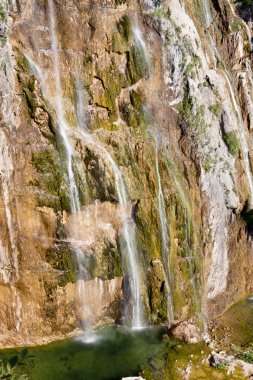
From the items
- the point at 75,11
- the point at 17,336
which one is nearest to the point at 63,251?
the point at 17,336

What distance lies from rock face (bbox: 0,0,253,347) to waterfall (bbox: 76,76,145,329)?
2.6 inches

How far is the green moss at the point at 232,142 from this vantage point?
63.5 ft

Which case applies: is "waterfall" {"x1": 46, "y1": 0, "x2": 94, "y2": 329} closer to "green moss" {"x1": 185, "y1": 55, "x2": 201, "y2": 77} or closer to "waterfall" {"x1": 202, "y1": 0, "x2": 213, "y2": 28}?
"green moss" {"x1": 185, "y1": 55, "x2": 201, "y2": 77}

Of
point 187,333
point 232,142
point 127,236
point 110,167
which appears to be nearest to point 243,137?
point 232,142

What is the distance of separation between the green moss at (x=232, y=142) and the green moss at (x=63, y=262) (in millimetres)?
9410

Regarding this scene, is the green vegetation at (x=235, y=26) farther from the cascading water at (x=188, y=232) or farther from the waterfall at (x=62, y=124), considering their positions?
the waterfall at (x=62, y=124)

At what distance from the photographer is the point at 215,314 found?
19281mm

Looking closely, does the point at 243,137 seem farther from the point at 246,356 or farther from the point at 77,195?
the point at 246,356

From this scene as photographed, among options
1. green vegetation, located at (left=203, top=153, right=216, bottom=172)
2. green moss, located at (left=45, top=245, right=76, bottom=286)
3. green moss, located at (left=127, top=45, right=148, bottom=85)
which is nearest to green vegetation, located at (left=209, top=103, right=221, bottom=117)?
green vegetation, located at (left=203, top=153, right=216, bottom=172)

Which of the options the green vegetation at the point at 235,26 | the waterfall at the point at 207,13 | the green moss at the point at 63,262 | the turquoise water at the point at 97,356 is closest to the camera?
the turquoise water at the point at 97,356

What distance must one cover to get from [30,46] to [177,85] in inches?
273

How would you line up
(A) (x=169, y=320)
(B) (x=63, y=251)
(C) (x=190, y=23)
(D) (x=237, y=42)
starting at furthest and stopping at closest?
(D) (x=237, y=42), (C) (x=190, y=23), (A) (x=169, y=320), (B) (x=63, y=251)

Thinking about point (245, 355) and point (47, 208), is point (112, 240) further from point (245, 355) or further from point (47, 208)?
point (245, 355)

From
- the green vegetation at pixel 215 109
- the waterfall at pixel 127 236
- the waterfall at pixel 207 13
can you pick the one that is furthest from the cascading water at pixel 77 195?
the waterfall at pixel 207 13
